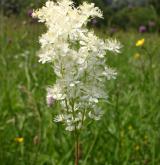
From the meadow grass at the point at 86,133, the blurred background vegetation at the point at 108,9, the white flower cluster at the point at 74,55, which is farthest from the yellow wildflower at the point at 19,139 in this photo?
the white flower cluster at the point at 74,55

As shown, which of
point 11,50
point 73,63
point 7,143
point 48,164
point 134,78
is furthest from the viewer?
point 11,50

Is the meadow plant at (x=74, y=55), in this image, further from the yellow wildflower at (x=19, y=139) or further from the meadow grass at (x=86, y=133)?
the yellow wildflower at (x=19, y=139)

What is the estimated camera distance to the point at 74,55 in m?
1.35

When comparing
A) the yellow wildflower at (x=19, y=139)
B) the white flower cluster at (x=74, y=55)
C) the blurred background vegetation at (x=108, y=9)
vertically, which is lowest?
the yellow wildflower at (x=19, y=139)

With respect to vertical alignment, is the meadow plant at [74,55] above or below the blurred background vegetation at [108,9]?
below

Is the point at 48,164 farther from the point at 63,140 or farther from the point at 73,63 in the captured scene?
the point at 73,63

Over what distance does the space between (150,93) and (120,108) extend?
284mm

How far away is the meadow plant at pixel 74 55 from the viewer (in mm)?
1360

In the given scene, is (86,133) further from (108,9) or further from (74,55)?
(108,9)

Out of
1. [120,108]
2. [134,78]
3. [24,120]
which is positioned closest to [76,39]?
[24,120]

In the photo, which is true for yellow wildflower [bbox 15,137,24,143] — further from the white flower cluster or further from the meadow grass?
the white flower cluster

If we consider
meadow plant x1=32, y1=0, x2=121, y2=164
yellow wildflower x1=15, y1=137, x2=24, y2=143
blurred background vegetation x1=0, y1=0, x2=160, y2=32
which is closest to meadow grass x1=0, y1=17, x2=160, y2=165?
yellow wildflower x1=15, y1=137, x2=24, y2=143

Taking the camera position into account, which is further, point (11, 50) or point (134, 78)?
point (11, 50)

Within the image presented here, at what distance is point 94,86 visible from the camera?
4.60 ft
